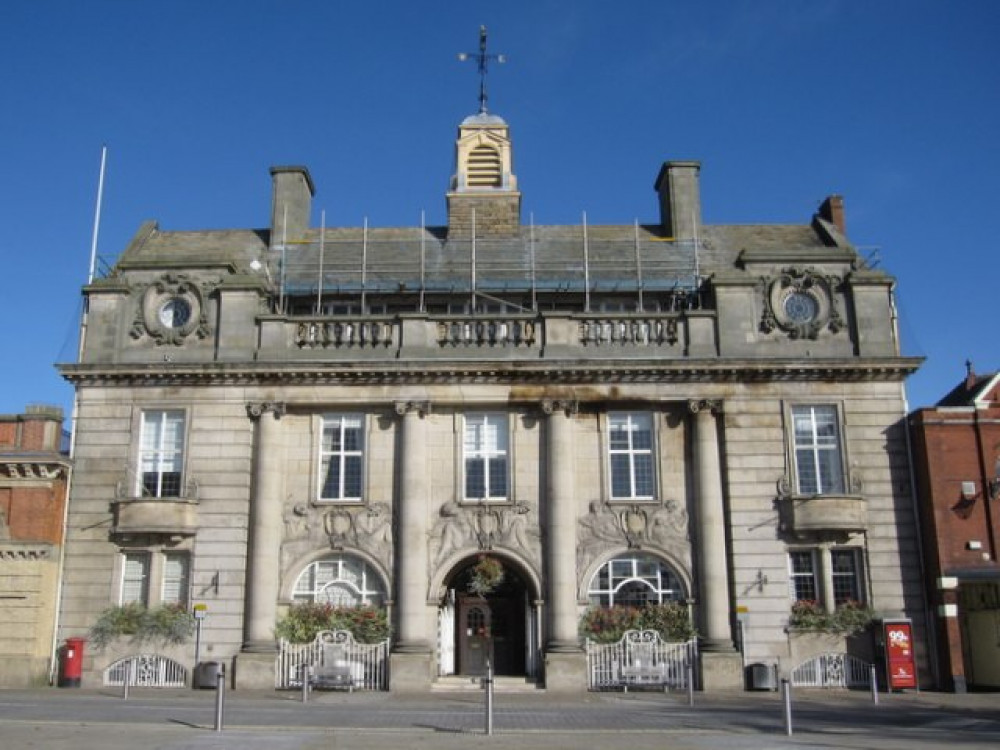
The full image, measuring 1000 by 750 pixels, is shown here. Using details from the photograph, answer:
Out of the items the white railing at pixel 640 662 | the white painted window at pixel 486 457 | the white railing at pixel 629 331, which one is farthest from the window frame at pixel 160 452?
the white railing at pixel 640 662

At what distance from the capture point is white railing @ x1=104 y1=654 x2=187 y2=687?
26344 mm

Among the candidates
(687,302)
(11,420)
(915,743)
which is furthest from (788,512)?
(11,420)

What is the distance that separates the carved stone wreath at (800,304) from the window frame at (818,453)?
7.03 feet

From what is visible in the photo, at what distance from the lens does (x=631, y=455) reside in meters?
28.1

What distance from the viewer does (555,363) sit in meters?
27.8

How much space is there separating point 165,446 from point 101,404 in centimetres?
211

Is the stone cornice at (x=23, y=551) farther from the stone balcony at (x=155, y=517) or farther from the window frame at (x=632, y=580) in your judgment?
the window frame at (x=632, y=580)

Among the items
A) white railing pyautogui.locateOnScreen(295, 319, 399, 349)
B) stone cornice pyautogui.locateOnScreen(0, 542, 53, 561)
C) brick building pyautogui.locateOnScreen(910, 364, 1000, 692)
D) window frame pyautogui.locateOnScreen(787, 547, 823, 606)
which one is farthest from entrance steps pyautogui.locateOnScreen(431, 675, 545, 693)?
stone cornice pyautogui.locateOnScreen(0, 542, 53, 561)

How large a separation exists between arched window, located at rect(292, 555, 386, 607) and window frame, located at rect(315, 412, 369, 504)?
1.59m

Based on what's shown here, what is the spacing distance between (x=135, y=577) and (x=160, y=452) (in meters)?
3.35

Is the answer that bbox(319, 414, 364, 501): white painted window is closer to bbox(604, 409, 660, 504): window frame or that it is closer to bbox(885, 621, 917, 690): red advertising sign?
bbox(604, 409, 660, 504): window frame

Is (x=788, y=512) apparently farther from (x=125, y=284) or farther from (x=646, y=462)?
(x=125, y=284)

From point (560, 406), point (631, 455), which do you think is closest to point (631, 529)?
point (631, 455)

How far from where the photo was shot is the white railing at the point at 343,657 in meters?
25.9
